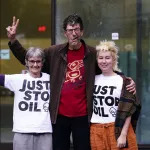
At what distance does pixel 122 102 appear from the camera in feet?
15.1

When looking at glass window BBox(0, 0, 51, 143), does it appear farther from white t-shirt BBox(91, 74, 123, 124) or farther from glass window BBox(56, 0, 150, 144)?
white t-shirt BBox(91, 74, 123, 124)

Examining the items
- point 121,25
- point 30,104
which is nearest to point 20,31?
point 121,25

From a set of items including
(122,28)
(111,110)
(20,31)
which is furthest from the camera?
(20,31)

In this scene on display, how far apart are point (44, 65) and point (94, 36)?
227 centimetres

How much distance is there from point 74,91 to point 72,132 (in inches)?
17.3

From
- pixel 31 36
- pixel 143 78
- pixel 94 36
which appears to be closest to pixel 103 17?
pixel 94 36

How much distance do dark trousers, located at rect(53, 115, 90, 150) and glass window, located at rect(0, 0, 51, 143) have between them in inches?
128

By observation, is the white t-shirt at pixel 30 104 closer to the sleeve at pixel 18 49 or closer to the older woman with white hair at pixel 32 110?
the older woman with white hair at pixel 32 110

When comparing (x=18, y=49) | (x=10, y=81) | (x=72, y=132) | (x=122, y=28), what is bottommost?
(x=72, y=132)

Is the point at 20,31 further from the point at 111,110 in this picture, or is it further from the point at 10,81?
the point at 111,110

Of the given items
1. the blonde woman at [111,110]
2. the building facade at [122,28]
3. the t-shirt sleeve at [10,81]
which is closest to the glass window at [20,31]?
the building facade at [122,28]

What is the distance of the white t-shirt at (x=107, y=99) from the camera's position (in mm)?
4648

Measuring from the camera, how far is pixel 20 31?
8.12 m

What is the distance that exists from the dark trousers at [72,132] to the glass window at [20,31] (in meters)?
3.24
